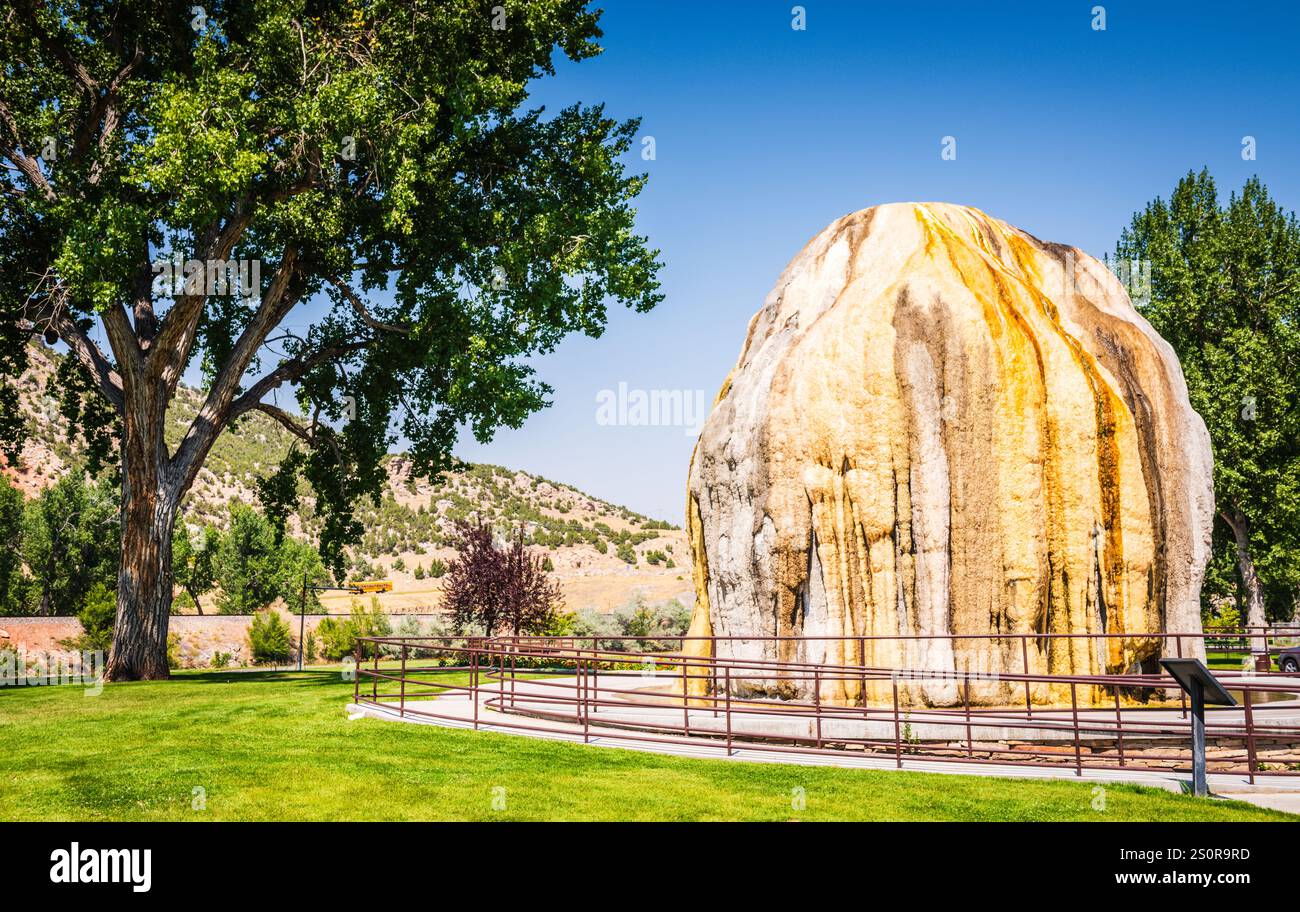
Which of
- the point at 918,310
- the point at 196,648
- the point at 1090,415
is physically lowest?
the point at 196,648

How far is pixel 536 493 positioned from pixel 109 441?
242 ft

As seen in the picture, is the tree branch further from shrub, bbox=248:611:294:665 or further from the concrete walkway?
shrub, bbox=248:611:294:665

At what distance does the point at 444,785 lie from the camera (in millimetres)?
10305

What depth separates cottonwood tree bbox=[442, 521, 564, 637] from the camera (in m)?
33.2

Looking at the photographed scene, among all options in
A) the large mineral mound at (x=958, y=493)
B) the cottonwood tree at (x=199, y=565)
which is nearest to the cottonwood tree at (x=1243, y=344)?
the large mineral mound at (x=958, y=493)

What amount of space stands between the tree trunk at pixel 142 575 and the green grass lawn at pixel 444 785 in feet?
30.9

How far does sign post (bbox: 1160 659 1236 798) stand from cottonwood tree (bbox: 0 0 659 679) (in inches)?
636

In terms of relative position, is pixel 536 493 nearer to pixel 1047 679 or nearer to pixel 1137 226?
pixel 1137 226

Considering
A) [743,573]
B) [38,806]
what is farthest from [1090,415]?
[38,806]

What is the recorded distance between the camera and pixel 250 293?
1041 inches

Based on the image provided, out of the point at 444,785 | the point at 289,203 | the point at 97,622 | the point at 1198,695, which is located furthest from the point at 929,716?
the point at 97,622

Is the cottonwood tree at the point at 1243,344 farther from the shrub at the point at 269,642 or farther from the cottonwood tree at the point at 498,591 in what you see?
the shrub at the point at 269,642

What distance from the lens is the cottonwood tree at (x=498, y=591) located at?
33.2m

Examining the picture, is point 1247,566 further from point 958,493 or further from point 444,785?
point 444,785
